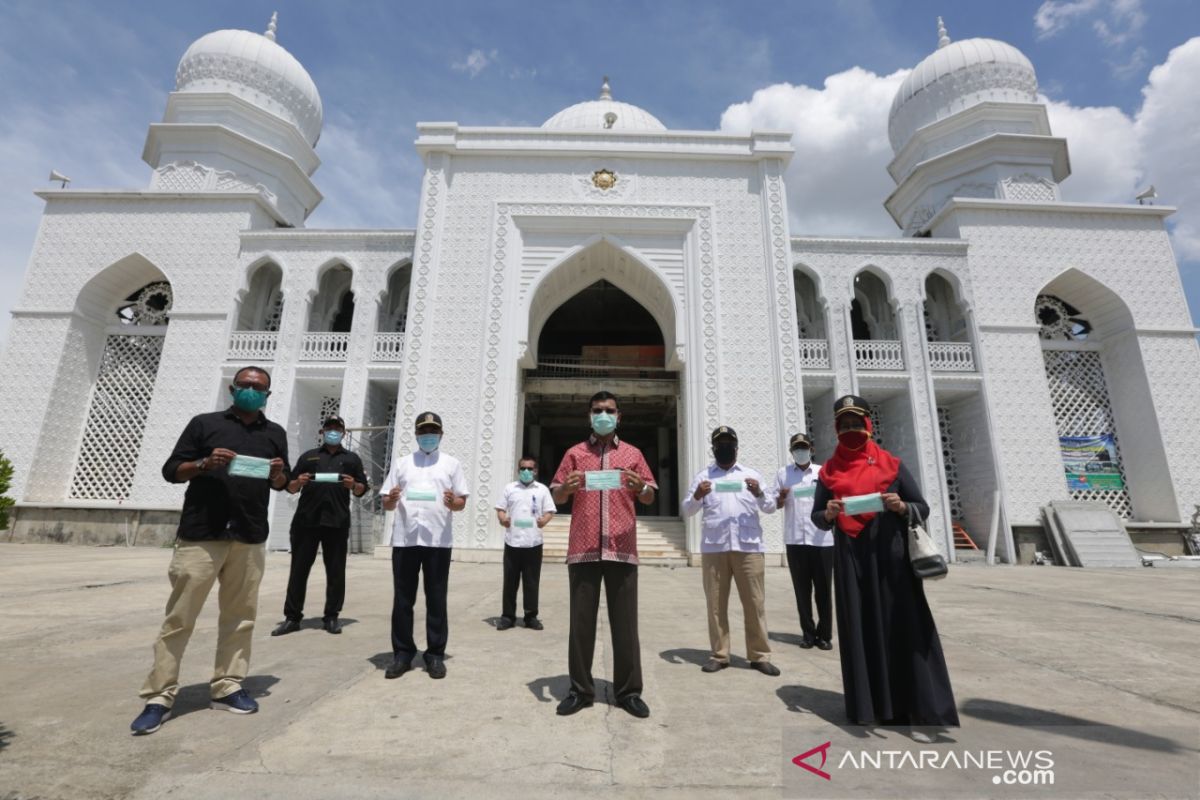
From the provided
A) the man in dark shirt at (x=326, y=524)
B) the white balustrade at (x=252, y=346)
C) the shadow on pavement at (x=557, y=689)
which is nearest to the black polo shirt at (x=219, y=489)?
the man in dark shirt at (x=326, y=524)

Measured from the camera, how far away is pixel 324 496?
3.98m

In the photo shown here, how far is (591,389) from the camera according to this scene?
13094mm

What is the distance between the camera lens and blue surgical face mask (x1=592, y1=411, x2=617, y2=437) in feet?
8.65

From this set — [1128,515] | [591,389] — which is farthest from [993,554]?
[591,389]

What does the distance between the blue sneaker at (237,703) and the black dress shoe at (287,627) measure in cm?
154

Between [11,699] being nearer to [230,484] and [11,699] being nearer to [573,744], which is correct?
[230,484]

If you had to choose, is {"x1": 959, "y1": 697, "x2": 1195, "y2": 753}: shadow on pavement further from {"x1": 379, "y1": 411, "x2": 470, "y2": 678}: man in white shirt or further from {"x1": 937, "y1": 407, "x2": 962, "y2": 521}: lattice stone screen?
{"x1": 937, "y1": 407, "x2": 962, "y2": 521}: lattice stone screen

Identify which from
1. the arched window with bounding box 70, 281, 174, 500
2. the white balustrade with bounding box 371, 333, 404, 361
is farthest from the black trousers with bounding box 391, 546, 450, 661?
the arched window with bounding box 70, 281, 174, 500

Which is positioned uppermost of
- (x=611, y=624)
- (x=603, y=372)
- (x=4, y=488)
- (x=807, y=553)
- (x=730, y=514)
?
(x=603, y=372)

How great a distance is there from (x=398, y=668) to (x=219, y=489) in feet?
3.87

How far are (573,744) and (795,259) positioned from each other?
462 inches

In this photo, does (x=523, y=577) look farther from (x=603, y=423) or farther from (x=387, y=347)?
(x=387, y=347)

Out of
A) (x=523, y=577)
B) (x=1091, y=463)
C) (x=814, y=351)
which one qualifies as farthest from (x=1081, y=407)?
(x=523, y=577)

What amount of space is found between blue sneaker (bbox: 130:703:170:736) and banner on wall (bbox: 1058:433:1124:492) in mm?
14200
